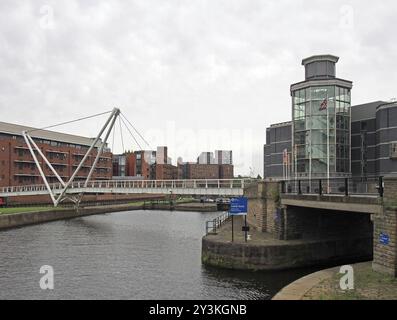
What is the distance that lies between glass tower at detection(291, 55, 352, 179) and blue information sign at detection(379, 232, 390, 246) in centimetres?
3813

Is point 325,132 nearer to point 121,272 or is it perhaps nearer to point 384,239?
point 121,272

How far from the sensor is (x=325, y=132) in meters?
57.5

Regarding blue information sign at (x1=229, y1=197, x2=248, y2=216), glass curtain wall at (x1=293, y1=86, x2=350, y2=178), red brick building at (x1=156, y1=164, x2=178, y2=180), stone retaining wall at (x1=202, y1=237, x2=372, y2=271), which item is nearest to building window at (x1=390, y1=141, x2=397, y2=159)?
glass curtain wall at (x1=293, y1=86, x2=350, y2=178)

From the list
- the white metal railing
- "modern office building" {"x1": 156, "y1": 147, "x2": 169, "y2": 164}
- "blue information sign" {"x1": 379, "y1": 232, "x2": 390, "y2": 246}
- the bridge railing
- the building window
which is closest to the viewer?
"blue information sign" {"x1": 379, "y1": 232, "x2": 390, "y2": 246}

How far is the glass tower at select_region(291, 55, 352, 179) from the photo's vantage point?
57344 millimetres

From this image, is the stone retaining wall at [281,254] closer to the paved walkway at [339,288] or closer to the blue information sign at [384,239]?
the paved walkway at [339,288]

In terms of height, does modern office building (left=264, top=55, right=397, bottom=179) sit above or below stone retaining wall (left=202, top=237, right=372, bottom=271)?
above

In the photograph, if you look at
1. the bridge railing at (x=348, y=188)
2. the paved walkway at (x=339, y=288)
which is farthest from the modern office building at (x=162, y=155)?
the paved walkway at (x=339, y=288)

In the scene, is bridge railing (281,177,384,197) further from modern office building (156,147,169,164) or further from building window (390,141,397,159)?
modern office building (156,147,169,164)

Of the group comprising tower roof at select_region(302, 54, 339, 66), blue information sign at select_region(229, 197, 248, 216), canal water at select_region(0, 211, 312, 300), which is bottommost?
canal water at select_region(0, 211, 312, 300)

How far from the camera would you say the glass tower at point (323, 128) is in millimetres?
57344

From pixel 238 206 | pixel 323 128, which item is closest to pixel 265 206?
pixel 238 206

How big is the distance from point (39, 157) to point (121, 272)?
261 ft
